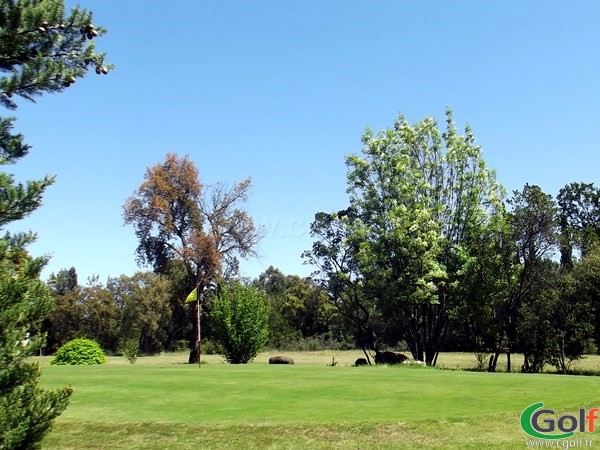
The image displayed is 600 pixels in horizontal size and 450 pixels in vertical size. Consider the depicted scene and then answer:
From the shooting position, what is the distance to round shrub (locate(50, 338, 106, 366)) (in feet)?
116

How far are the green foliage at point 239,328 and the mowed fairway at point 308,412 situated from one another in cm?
1868

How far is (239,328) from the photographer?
3934 centimetres

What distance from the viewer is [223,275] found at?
50.4 m

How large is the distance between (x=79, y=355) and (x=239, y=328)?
412 inches

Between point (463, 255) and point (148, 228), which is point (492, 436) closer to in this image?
point (463, 255)

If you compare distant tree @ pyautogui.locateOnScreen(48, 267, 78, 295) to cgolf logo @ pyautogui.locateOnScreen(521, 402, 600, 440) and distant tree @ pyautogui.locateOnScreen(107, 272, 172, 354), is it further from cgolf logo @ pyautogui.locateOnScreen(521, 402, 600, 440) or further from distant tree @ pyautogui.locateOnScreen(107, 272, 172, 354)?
cgolf logo @ pyautogui.locateOnScreen(521, 402, 600, 440)

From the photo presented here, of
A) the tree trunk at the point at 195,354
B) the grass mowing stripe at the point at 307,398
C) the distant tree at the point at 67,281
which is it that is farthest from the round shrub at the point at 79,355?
the distant tree at the point at 67,281

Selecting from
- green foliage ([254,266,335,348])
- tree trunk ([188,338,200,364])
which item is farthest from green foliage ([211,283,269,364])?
green foliage ([254,266,335,348])

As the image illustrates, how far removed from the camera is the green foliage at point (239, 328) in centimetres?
3916

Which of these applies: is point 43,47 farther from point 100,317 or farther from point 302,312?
point 302,312

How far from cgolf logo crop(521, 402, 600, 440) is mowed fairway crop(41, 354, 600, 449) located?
0.92ft

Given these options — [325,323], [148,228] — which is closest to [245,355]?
[148,228]

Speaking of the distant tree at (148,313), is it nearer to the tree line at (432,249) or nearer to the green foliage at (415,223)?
the tree line at (432,249)

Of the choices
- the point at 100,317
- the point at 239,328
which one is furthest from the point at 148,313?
the point at 239,328
